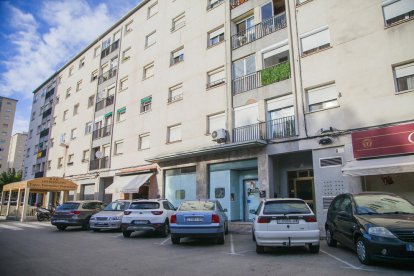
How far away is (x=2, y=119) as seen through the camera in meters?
90.2

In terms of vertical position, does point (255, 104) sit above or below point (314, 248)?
above

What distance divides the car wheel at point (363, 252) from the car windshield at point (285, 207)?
1.50m

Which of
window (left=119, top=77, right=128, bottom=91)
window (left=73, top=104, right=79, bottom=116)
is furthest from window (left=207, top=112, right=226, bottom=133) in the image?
window (left=73, top=104, right=79, bottom=116)

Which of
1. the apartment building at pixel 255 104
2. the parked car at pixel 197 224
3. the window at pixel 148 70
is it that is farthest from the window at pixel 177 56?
the parked car at pixel 197 224

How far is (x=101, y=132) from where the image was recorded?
94.0ft

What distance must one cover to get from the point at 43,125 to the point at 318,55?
128ft

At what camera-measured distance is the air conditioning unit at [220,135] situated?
1717cm

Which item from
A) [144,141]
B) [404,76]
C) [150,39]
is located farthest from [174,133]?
[404,76]

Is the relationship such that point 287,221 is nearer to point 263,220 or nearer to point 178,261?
point 263,220

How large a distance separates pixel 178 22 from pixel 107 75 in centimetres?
1047

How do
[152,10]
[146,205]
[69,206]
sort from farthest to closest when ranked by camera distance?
1. [152,10]
2. [69,206]
3. [146,205]

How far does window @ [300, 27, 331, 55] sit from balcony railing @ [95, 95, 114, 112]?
18693 mm

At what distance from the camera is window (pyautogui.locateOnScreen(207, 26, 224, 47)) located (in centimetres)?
2017

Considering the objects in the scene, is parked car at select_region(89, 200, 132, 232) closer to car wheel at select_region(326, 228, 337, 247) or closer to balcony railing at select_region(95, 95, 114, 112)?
car wheel at select_region(326, 228, 337, 247)
